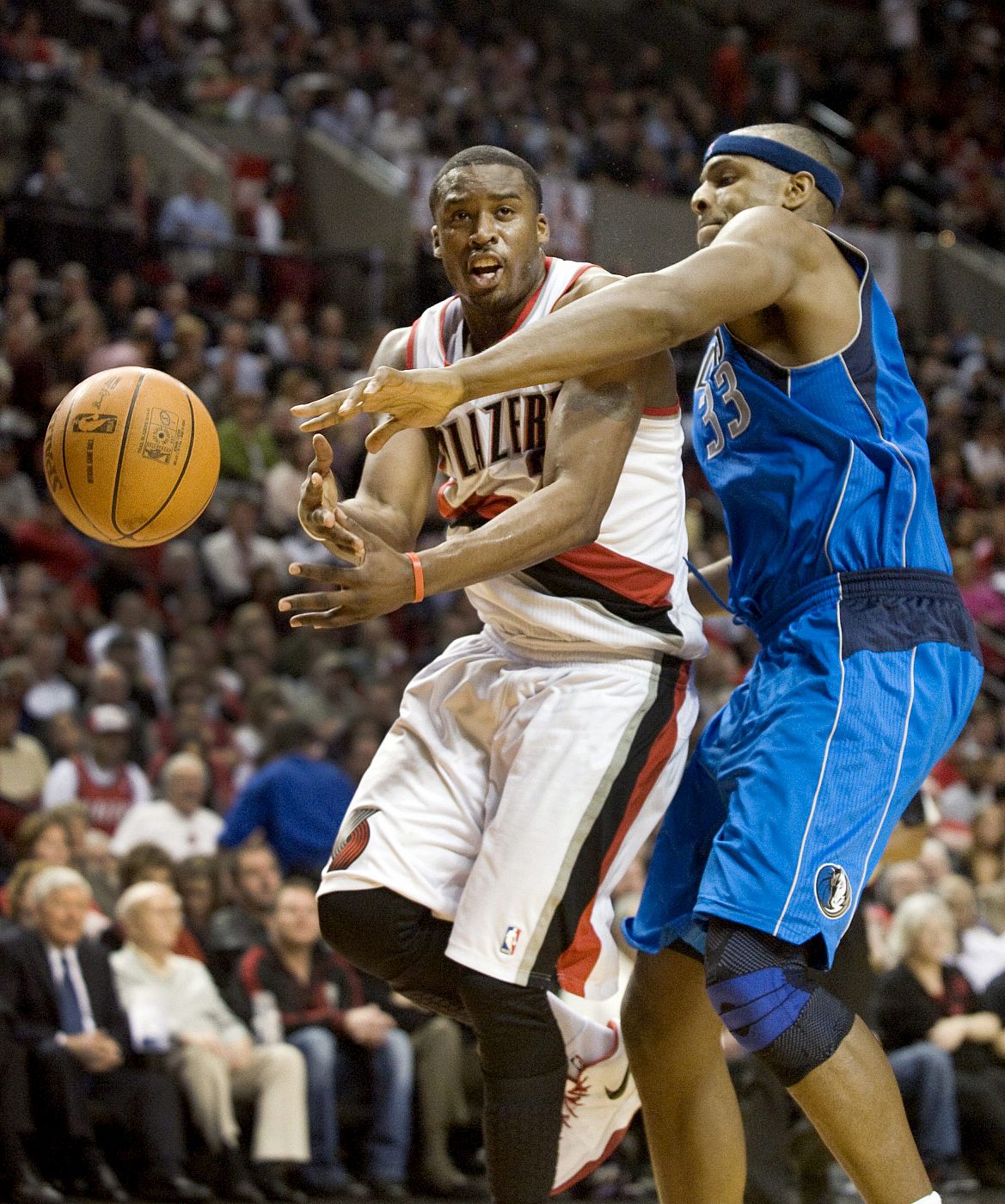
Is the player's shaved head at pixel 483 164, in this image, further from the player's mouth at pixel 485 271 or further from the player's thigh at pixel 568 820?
the player's thigh at pixel 568 820

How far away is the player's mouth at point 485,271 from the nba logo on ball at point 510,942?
1422 mm

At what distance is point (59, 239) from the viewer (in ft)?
39.8

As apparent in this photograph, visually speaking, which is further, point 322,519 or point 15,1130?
point 15,1130

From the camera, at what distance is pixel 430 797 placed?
3824 millimetres

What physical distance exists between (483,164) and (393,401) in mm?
841

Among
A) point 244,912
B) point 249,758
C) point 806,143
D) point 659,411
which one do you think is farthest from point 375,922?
point 249,758

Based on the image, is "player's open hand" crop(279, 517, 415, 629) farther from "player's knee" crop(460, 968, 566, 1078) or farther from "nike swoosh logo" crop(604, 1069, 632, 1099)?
"nike swoosh logo" crop(604, 1069, 632, 1099)

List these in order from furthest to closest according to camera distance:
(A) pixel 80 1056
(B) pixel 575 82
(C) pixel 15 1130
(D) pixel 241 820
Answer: (B) pixel 575 82, (D) pixel 241 820, (A) pixel 80 1056, (C) pixel 15 1130

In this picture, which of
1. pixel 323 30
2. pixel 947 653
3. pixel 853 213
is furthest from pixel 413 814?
pixel 853 213

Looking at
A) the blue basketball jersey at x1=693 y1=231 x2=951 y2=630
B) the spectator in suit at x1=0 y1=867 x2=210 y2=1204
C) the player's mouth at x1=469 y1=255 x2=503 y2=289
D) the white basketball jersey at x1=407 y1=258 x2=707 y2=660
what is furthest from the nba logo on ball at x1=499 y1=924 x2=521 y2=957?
the spectator in suit at x1=0 y1=867 x2=210 y2=1204

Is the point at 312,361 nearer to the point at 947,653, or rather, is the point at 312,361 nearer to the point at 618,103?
the point at 618,103

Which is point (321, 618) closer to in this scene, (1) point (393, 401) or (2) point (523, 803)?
(1) point (393, 401)

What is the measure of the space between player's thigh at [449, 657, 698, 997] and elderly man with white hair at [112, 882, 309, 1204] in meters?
3.45

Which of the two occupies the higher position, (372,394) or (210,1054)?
(372,394)
